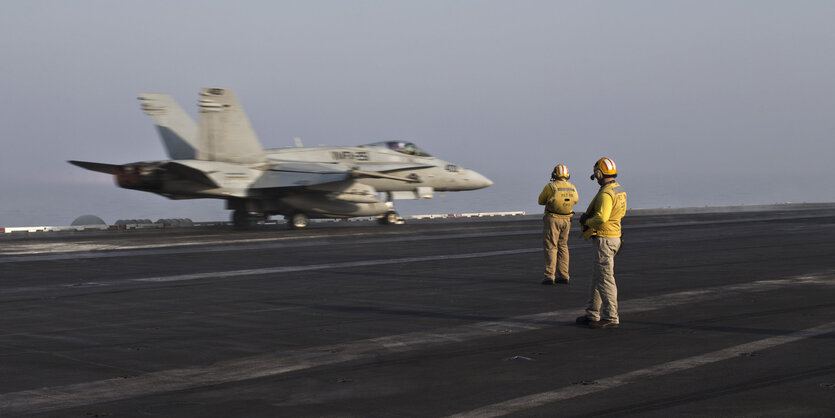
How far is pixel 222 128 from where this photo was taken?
116 ft

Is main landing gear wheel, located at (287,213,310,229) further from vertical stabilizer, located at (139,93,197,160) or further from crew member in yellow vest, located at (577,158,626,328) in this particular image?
crew member in yellow vest, located at (577,158,626,328)

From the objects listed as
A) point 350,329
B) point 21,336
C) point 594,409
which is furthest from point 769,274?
point 21,336

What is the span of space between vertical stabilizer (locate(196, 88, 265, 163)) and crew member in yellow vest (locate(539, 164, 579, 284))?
21177 millimetres

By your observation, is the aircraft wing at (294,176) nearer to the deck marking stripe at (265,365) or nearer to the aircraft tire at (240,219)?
the aircraft tire at (240,219)

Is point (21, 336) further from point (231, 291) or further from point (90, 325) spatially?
point (231, 291)

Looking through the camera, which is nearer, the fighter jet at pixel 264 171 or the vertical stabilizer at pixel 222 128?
the fighter jet at pixel 264 171

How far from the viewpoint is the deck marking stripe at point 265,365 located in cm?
794

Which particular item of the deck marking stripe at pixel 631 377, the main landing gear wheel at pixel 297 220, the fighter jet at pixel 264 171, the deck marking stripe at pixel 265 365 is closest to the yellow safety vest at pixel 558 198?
the deck marking stripe at pixel 265 365

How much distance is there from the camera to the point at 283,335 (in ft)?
37.8

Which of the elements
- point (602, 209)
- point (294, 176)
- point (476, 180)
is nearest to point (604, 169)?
point (602, 209)

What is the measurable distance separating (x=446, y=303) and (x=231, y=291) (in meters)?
4.56

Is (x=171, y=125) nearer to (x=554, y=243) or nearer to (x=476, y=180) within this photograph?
(x=476, y=180)

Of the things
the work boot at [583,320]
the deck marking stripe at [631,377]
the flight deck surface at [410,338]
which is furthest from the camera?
the work boot at [583,320]

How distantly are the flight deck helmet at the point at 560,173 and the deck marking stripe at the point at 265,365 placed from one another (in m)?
3.72
